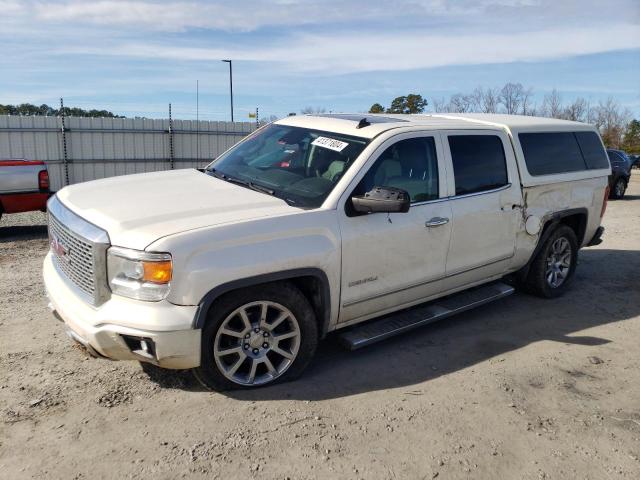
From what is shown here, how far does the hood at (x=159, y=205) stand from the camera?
3.35 metres

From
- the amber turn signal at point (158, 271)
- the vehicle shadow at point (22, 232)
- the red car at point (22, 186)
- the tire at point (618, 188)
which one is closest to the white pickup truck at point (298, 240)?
the amber turn signal at point (158, 271)

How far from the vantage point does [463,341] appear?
4855 millimetres

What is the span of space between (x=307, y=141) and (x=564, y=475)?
2979mm

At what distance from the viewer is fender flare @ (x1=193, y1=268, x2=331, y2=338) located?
3.34 metres

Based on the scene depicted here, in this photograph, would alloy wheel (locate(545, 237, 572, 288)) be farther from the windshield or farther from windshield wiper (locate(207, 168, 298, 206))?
windshield wiper (locate(207, 168, 298, 206))

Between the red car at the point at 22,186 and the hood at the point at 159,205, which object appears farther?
the red car at the point at 22,186

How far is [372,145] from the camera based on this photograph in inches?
166

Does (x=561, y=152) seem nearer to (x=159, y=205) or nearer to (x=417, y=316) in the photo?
(x=417, y=316)

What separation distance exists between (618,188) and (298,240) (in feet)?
52.6

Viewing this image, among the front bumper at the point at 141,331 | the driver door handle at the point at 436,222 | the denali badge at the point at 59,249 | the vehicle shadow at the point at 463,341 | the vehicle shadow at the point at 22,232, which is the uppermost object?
the driver door handle at the point at 436,222

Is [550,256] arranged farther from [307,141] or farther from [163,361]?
[163,361]

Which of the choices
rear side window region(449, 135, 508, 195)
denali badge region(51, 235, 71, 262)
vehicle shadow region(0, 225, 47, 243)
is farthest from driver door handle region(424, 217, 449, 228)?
vehicle shadow region(0, 225, 47, 243)

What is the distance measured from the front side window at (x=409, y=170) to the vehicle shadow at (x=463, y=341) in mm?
1267

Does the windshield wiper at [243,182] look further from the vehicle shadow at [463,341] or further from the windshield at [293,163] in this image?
the vehicle shadow at [463,341]
